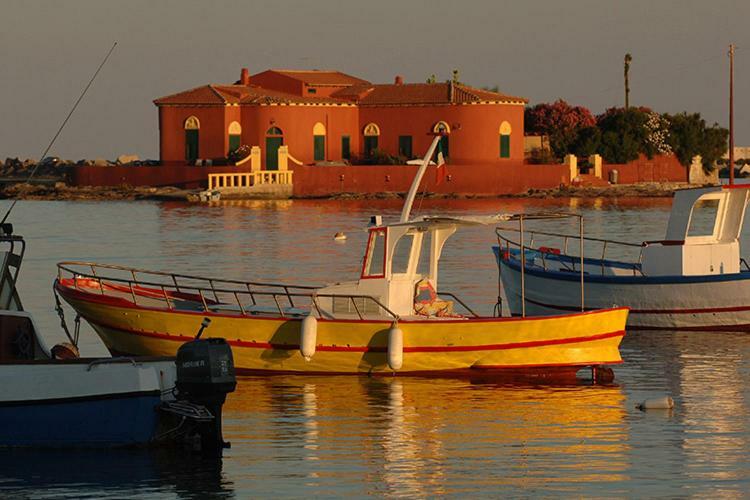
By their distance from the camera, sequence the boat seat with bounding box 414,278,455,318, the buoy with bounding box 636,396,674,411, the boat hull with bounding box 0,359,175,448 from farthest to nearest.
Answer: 1. the boat seat with bounding box 414,278,455,318
2. the buoy with bounding box 636,396,674,411
3. the boat hull with bounding box 0,359,175,448

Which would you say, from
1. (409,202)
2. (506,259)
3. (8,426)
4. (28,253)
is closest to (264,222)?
(28,253)

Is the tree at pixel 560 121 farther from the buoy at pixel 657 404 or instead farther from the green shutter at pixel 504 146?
the buoy at pixel 657 404

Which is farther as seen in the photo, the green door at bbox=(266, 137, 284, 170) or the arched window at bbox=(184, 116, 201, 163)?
the green door at bbox=(266, 137, 284, 170)

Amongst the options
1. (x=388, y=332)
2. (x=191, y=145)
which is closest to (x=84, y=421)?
(x=388, y=332)

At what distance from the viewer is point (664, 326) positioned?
28.7 meters

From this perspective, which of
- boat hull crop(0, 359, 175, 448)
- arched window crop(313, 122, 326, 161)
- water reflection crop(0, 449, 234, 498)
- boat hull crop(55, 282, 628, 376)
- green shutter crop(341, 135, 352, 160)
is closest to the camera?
water reflection crop(0, 449, 234, 498)

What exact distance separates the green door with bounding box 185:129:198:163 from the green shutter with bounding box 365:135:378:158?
8.79 metres

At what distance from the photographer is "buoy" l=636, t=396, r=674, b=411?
20172 mm

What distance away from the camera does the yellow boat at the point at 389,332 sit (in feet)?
71.4

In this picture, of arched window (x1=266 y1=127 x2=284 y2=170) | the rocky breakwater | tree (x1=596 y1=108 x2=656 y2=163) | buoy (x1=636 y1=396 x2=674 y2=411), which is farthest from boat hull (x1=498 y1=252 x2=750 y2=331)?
tree (x1=596 y1=108 x2=656 y2=163)

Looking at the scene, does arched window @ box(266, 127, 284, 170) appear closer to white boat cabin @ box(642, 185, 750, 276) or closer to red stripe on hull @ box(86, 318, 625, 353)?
white boat cabin @ box(642, 185, 750, 276)

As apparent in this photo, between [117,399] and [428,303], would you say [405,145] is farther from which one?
[117,399]

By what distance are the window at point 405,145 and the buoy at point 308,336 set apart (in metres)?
58.8

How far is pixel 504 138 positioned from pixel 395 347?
59841mm
